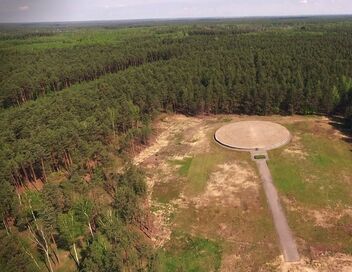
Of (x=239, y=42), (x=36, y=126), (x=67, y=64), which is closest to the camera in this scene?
(x=36, y=126)

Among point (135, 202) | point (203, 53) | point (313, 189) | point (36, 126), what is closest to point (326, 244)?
point (313, 189)

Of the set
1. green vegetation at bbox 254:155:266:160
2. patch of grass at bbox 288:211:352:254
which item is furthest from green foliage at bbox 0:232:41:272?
green vegetation at bbox 254:155:266:160

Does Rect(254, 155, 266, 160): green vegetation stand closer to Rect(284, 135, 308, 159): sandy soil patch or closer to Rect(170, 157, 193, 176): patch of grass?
Rect(284, 135, 308, 159): sandy soil patch

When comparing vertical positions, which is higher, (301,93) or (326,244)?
(301,93)

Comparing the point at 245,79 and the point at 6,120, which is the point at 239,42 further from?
the point at 6,120

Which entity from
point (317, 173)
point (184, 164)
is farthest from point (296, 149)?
point (184, 164)

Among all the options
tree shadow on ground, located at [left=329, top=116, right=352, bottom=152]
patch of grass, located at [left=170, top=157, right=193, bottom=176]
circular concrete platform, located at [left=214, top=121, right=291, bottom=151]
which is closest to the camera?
patch of grass, located at [left=170, top=157, right=193, bottom=176]
